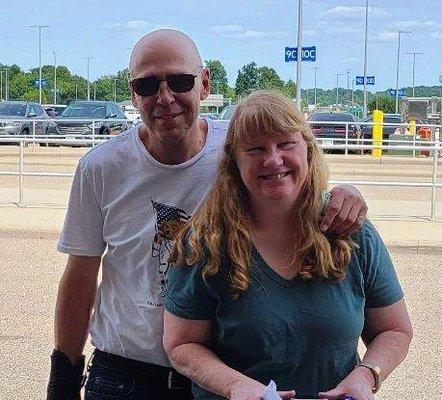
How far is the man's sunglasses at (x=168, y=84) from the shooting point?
2238 millimetres

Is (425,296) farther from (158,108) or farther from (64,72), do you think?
(64,72)

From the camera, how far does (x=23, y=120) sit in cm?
2527

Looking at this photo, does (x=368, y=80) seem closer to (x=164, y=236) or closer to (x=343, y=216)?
(x=164, y=236)

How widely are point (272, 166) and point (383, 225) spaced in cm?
900

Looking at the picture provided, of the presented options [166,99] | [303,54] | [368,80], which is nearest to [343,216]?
[166,99]

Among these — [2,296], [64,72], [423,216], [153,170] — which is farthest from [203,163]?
[64,72]

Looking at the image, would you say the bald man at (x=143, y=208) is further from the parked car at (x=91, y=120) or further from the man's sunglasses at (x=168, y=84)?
the parked car at (x=91, y=120)

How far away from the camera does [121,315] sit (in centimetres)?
233

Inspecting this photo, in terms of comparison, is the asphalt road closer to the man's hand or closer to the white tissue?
the man's hand

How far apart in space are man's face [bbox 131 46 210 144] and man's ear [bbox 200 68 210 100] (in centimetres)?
8

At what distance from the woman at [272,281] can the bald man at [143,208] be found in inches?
9.5

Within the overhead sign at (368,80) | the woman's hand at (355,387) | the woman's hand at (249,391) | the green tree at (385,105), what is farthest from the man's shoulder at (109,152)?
the green tree at (385,105)

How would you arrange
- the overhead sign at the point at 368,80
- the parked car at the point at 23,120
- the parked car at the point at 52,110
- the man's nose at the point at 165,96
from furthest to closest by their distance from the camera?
the overhead sign at the point at 368,80 < the parked car at the point at 52,110 < the parked car at the point at 23,120 < the man's nose at the point at 165,96

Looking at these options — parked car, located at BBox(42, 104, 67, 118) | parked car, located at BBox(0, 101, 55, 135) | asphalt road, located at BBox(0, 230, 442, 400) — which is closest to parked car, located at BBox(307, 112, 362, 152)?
parked car, located at BBox(0, 101, 55, 135)
